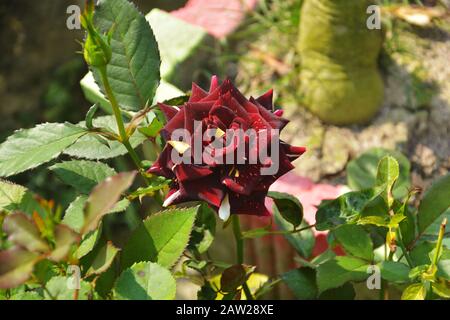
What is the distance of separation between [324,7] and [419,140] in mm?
348

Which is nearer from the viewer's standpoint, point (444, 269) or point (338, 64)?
point (444, 269)

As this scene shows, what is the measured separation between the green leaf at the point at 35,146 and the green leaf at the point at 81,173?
0.05m

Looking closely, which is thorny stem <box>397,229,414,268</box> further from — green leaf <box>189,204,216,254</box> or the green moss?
the green moss

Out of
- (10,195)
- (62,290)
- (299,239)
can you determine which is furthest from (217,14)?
(62,290)

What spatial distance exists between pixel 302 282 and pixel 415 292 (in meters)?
0.16

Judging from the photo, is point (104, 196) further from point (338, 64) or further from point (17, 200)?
point (338, 64)

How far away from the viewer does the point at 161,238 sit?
71cm

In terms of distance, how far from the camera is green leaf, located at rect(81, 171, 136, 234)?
56 cm

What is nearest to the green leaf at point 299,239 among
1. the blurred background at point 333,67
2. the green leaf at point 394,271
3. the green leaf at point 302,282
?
the green leaf at point 302,282

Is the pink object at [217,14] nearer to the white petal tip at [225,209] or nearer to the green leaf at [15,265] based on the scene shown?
the white petal tip at [225,209]

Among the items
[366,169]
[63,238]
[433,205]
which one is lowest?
[366,169]

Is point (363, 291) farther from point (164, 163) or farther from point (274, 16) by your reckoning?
point (274, 16)

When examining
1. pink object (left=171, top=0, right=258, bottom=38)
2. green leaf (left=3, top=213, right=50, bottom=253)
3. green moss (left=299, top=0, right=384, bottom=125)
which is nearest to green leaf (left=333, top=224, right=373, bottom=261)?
green leaf (left=3, top=213, right=50, bottom=253)
